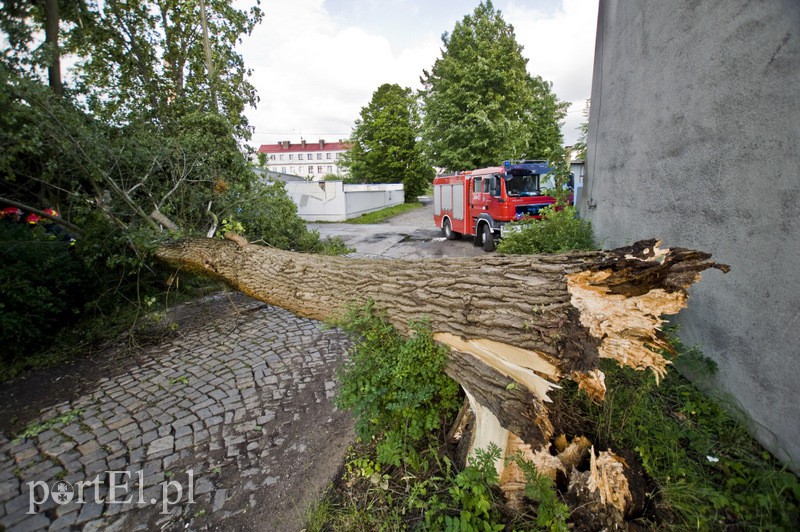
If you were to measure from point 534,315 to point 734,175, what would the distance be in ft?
6.93

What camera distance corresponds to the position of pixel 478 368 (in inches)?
85.6

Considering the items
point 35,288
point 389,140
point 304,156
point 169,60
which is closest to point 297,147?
point 304,156

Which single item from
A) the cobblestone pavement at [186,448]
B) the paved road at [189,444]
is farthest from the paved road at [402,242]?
the cobblestone pavement at [186,448]

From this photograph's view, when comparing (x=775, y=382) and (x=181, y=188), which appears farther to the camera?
(x=181, y=188)

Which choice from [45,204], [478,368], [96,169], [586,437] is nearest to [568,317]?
[478,368]

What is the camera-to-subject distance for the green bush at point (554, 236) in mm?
5320

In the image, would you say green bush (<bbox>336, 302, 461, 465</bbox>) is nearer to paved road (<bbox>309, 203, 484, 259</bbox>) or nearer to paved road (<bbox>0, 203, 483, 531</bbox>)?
paved road (<bbox>0, 203, 483, 531</bbox>)

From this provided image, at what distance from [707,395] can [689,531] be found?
1.59 metres

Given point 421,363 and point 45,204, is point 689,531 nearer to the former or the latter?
point 421,363

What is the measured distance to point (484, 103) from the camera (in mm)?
19594

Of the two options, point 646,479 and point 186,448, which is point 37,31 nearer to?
point 186,448

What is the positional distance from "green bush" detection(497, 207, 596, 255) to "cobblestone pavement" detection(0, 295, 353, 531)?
3627 millimetres

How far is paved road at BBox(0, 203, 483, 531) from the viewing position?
2314 millimetres

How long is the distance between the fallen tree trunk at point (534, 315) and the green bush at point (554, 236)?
3287mm
